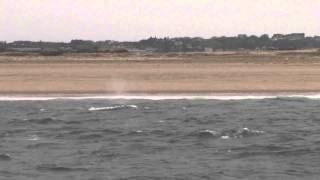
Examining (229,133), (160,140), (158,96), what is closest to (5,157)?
(160,140)

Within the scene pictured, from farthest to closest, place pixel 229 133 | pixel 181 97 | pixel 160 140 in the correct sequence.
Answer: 1. pixel 181 97
2. pixel 229 133
3. pixel 160 140

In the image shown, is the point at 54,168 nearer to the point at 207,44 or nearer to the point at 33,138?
the point at 33,138

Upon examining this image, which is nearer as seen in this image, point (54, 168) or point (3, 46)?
point (54, 168)

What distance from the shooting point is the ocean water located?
17.2 meters

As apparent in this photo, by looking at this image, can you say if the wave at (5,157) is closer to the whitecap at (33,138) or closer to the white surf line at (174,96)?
the whitecap at (33,138)

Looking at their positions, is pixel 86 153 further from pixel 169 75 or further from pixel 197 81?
pixel 169 75

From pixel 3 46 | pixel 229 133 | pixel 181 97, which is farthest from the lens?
pixel 3 46

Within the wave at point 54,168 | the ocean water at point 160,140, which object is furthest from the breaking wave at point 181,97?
the wave at point 54,168

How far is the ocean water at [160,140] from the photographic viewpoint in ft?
56.3

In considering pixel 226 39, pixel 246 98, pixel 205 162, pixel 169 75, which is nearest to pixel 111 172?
pixel 205 162

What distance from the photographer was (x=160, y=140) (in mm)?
21875

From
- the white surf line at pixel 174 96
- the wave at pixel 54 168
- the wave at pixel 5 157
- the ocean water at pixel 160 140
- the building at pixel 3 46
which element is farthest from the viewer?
the building at pixel 3 46

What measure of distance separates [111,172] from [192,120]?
10.7 metres

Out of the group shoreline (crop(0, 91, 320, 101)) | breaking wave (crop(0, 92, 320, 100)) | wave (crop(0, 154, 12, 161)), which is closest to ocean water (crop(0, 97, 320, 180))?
wave (crop(0, 154, 12, 161))
